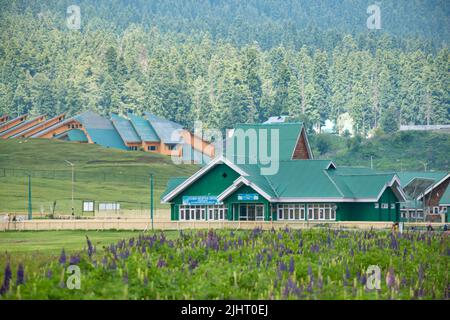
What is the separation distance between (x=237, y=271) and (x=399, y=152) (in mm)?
156649

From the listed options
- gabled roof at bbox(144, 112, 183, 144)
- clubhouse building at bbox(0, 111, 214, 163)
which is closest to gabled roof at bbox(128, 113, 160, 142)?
clubhouse building at bbox(0, 111, 214, 163)

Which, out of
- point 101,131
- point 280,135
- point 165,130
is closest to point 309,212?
point 280,135

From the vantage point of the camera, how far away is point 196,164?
6757 inches

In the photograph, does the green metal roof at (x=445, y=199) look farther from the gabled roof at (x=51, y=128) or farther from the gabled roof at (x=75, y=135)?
the gabled roof at (x=51, y=128)

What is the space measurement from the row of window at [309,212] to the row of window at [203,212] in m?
4.53

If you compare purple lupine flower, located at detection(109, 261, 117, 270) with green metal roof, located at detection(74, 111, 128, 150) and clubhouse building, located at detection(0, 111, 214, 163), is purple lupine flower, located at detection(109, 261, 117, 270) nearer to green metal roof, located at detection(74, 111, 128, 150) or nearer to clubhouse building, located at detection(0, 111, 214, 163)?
clubhouse building, located at detection(0, 111, 214, 163)

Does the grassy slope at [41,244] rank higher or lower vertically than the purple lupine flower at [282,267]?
higher

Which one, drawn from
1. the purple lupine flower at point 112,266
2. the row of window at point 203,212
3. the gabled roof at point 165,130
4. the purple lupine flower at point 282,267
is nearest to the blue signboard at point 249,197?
the row of window at point 203,212

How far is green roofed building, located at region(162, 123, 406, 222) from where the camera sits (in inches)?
3120

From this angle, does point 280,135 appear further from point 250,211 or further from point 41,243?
point 41,243

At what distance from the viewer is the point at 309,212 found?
7950 centimetres

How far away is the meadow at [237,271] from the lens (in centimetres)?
2958
